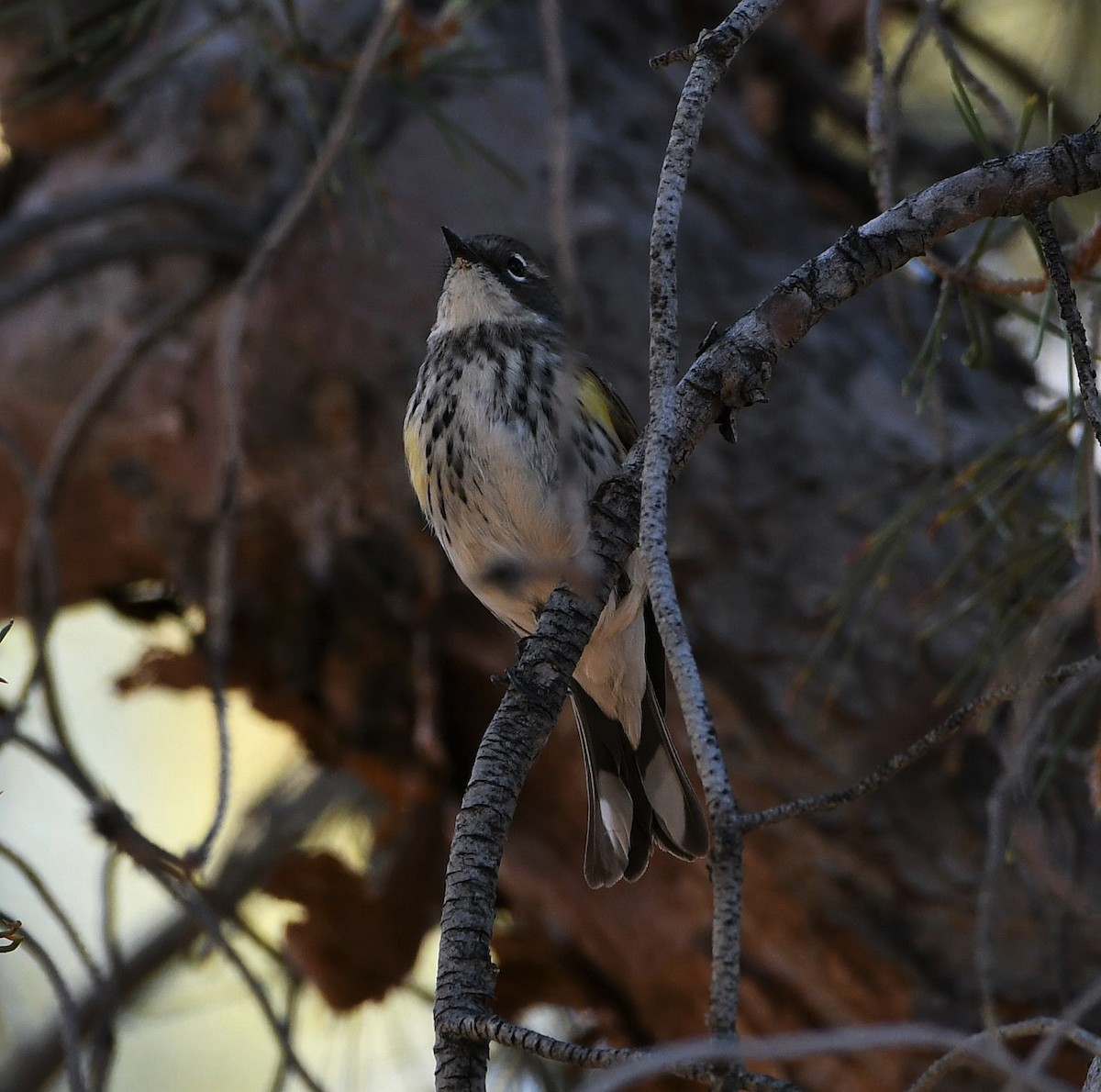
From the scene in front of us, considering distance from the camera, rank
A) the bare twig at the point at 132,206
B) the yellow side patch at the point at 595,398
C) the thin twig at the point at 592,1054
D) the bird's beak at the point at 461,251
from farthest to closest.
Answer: the bare twig at the point at 132,206, the bird's beak at the point at 461,251, the yellow side patch at the point at 595,398, the thin twig at the point at 592,1054

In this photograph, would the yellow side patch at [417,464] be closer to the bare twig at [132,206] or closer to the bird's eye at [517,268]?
the bird's eye at [517,268]

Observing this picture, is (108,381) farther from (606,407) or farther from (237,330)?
(606,407)

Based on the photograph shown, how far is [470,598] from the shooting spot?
3500 mm

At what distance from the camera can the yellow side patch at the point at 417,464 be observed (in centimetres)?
303

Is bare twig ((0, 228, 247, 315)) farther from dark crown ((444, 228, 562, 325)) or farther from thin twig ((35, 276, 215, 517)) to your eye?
dark crown ((444, 228, 562, 325))

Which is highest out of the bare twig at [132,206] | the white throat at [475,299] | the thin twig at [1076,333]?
the bare twig at [132,206]

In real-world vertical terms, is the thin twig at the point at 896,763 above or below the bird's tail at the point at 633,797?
below

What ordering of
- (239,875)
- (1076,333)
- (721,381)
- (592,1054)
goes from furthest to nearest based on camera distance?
(239,875) < (721,381) < (1076,333) < (592,1054)

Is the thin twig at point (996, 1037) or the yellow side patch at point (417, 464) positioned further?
the yellow side patch at point (417, 464)

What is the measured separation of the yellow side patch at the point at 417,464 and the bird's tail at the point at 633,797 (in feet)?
1.85

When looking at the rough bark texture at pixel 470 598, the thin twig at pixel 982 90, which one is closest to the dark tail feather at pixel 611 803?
the rough bark texture at pixel 470 598

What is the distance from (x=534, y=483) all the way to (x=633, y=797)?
0.71 meters

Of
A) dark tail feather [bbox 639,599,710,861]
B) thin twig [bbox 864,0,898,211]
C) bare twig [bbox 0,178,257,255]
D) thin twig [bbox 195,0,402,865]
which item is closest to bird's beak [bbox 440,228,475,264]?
thin twig [bbox 195,0,402,865]

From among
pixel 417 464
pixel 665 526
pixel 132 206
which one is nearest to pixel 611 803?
pixel 417 464
